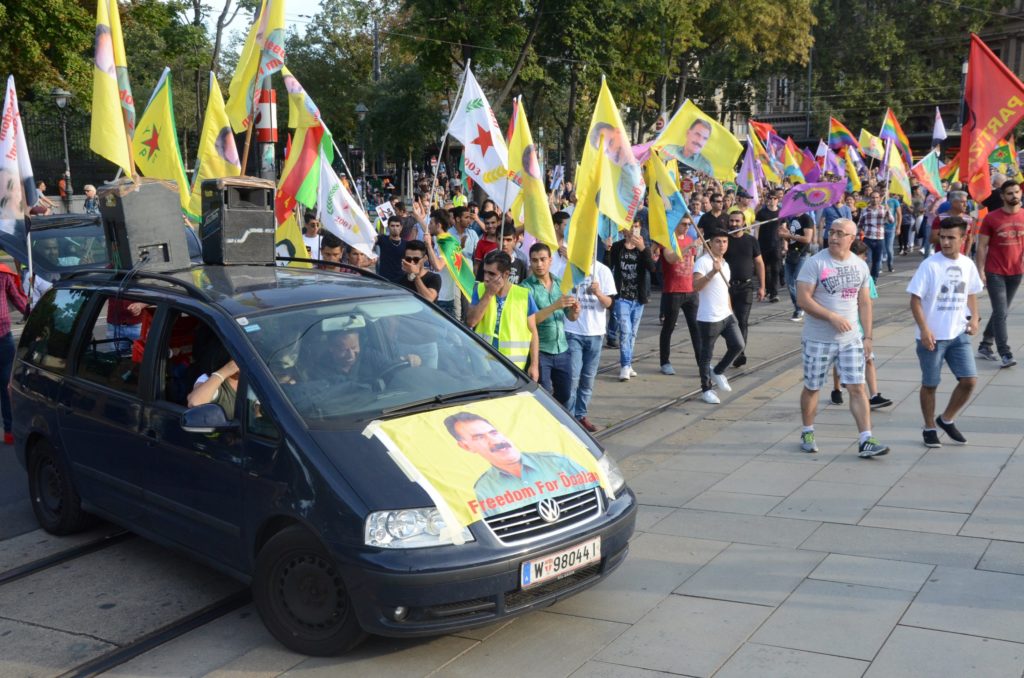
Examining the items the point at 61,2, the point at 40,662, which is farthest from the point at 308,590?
the point at 61,2

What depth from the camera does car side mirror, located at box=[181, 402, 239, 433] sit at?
4.71 metres

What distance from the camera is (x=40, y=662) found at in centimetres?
465

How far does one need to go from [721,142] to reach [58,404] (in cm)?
790

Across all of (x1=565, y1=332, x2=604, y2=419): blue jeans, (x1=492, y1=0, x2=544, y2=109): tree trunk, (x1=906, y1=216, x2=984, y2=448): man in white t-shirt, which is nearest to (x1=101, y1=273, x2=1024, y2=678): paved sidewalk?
(x1=906, y1=216, x2=984, y2=448): man in white t-shirt

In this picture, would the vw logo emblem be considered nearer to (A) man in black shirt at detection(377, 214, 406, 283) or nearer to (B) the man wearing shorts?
(B) the man wearing shorts

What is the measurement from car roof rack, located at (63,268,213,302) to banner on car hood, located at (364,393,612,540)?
1380 millimetres

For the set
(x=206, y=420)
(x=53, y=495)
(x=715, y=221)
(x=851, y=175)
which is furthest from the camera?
(x=851, y=175)

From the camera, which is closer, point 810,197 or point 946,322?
point 946,322

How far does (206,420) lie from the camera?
4723 mm

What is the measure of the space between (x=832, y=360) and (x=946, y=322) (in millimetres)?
956

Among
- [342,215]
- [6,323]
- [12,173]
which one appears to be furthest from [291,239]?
[6,323]

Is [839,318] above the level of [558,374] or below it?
above

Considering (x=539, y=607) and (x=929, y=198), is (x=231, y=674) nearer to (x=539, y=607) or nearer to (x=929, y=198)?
(x=539, y=607)

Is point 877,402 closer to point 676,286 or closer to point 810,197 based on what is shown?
point 676,286
